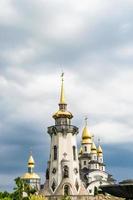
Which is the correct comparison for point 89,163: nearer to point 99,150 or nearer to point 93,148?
point 93,148

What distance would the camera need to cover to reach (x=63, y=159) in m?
98.6

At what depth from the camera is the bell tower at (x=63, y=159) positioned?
9694 centimetres

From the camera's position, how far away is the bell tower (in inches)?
3816

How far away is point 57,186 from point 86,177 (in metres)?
22.1

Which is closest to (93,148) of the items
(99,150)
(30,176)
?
(99,150)

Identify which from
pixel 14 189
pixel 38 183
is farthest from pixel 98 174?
pixel 14 189

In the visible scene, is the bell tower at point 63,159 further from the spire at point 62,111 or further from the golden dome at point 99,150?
the golden dome at point 99,150

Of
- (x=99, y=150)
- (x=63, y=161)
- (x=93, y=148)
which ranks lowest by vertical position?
(x=63, y=161)

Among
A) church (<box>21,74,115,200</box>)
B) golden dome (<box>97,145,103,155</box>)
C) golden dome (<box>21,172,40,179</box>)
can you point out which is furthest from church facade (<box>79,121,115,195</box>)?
church (<box>21,74,115,200</box>)

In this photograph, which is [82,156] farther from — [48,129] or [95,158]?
[48,129]

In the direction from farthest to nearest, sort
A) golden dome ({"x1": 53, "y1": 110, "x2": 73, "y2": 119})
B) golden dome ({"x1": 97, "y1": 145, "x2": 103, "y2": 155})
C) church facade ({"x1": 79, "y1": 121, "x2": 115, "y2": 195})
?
golden dome ({"x1": 97, "y1": 145, "x2": 103, "y2": 155}) → church facade ({"x1": 79, "y1": 121, "x2": 115, "y2": 195}) → golden dome ({"x1": 53, "y1": 110, "x2": 73, "y2": 119})

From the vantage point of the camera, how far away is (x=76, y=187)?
323ft

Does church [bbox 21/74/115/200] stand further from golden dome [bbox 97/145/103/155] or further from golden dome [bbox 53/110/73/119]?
golden dome [bbox 97/145/103/155]

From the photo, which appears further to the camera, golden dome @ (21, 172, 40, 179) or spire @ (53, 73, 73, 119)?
golden dome @ (21, 172, 40, 179)
